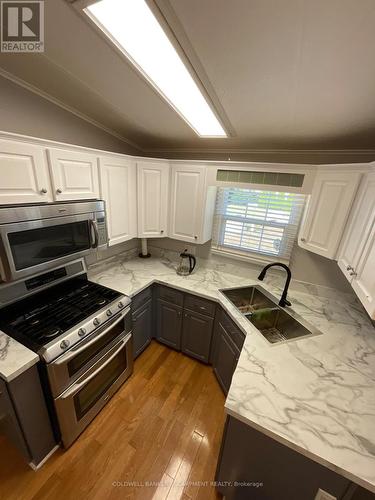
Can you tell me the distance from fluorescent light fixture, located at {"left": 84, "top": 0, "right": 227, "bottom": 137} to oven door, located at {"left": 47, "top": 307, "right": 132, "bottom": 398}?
1.69 metres

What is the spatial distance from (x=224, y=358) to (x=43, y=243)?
1.75 m

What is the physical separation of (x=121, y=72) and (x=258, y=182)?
1271 mm

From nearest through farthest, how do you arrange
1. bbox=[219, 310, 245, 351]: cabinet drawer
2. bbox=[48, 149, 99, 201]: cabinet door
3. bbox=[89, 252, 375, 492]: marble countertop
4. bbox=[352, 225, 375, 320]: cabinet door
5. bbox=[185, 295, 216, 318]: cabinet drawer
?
bbox=[89, 252, 375, 492]: marble countertop, bbox=[352, 225, 375, 320]: cabinet door, bbox=[48, 149, 99, 201]: cabinet door, bbox=[219, 310, 245, 351]: cabinet drawer, bbox=[185, 295, 216, 318]: cabinet drawer

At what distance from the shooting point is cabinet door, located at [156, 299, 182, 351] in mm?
2197

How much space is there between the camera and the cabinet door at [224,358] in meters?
1.70

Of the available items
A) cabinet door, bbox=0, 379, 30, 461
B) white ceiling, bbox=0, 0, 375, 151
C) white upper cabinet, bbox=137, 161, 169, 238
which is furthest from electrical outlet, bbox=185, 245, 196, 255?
cabinet door, bbox=0, 379, 30, 461

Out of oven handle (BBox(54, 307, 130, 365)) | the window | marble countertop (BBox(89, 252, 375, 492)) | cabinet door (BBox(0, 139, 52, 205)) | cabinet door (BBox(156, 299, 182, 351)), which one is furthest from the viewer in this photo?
cabinet door (BBox(156, 299, 182, 351))

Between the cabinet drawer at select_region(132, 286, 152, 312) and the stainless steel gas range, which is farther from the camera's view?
the cabinet drawer at select_region(132, 286, 152, 312)

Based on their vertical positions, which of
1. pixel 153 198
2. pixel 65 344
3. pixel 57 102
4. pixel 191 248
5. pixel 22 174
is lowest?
pixel 65 344

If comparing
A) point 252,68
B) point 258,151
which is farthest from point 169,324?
point 252,68

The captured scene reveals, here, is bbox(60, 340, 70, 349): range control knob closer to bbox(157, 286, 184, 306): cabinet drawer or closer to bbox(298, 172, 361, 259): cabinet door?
bbox(157, 286, 184, 306): cabinet drawer

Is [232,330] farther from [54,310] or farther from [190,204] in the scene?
[54,310]

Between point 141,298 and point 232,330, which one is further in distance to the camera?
point 141,298

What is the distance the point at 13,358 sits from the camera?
3.68 ft
